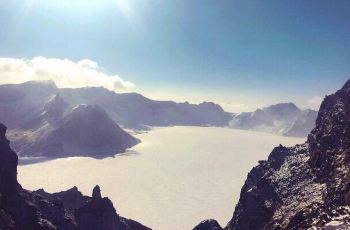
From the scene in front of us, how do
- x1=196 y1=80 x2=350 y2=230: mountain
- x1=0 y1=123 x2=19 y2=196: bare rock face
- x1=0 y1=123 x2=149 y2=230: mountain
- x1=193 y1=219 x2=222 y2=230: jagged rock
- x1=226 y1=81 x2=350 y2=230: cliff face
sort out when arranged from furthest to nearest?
x1=193 y1=219 x2=222 y2=230: jagged rock → x1=0 y1=123 x2=19 y2=196: bare rock face → x1=0 y1=123 x2=149 y2=230: mountain → x1=226 y1=81 x2=350 y2=230: cliff face → x1=196 y1=80 x2=350 y2=230: mountain

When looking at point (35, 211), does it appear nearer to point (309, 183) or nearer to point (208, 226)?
point (208, 226)

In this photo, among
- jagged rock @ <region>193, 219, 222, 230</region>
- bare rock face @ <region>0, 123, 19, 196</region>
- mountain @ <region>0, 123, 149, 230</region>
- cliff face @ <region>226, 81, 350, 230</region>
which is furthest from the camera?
jagged rock @ <region>193, 219, 222, 230</region>

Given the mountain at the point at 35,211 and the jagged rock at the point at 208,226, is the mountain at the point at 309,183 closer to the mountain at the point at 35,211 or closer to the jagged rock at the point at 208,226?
the jagged rock at the point at 208,226

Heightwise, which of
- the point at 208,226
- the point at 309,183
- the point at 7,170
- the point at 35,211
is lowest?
the point at 208,226

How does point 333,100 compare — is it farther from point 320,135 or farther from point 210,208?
point 210,208

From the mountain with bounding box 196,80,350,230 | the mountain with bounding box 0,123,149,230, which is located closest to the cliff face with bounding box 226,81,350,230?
the mountain with bounding box 196,80,350,230

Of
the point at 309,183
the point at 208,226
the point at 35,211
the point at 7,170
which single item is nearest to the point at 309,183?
the point at 309,183

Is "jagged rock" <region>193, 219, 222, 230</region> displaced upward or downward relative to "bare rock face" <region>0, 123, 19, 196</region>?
downward

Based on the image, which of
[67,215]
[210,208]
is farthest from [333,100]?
[210,208]

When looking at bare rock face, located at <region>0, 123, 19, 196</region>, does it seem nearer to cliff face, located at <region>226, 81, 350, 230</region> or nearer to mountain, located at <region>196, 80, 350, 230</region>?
mountain, located at <region>196, 80, 350, 230</region>
